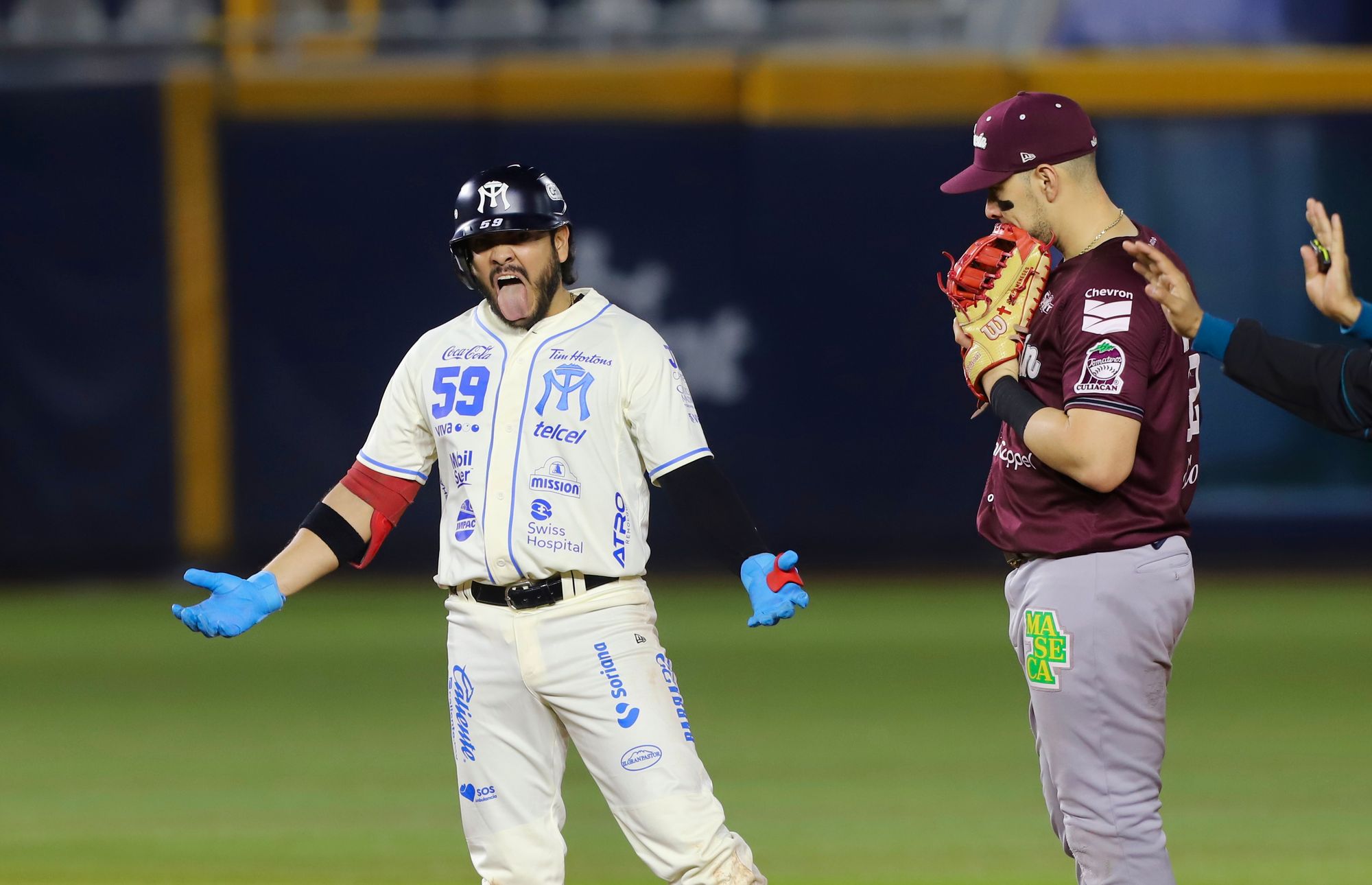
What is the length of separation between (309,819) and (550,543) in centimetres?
307

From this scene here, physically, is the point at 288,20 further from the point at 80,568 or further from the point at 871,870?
the point at 871,870

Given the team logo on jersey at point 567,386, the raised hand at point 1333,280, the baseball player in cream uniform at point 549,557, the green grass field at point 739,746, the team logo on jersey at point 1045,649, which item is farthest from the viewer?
the green grass field at point 739,746

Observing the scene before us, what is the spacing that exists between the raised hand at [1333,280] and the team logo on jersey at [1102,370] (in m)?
0.46

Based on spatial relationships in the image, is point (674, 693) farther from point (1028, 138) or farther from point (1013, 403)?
point (1028, 138)

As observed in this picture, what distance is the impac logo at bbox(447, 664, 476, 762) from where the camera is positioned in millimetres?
4637

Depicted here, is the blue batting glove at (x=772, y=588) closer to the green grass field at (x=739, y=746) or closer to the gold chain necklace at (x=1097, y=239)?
the gold chain necklace at (x=1097, y=239)

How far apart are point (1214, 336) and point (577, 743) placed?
1892mm

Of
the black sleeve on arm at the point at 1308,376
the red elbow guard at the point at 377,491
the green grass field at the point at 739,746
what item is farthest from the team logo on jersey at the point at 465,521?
the green grass field at the point at 739,746

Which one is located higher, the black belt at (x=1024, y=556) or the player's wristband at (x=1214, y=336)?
the player's wristband at (x=1214, y=336)

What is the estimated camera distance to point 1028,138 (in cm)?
443

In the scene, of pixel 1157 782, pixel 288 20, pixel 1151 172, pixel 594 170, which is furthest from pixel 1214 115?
pixel 1157 782

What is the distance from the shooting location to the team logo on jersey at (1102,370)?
4.17m

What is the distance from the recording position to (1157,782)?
14.2ft

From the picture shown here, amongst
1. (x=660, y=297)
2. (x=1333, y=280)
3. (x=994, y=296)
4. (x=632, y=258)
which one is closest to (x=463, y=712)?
(x=994, y=296)
